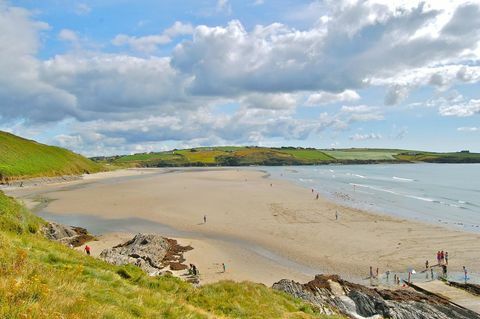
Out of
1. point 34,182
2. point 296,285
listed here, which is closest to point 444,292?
point 296,285

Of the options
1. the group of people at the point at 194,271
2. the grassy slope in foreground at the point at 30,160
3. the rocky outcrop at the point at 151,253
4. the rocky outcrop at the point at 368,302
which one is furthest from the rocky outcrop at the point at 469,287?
the grassy slope in foreground at the point at 30,160

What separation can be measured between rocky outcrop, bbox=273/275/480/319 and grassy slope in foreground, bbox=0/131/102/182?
8670 centimetres

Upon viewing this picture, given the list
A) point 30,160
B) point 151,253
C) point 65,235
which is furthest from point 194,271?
point 30,160

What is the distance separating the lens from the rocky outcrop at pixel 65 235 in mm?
31694

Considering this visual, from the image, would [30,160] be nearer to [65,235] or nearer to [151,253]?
[65,235]

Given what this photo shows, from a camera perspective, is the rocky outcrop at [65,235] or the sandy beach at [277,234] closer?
the sandy beach at [277,234]

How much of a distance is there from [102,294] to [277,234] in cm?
3325

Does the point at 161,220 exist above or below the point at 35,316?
below

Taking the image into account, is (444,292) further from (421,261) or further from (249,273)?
(249,273)

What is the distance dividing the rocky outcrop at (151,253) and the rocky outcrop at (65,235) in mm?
4601

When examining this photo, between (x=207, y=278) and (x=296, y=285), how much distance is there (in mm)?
8067

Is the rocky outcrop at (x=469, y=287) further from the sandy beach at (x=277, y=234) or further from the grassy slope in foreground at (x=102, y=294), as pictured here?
the grassy slope in foreground at (x=102, y=294)

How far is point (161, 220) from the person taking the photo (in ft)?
160

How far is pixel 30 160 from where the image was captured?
103625 millimetres
